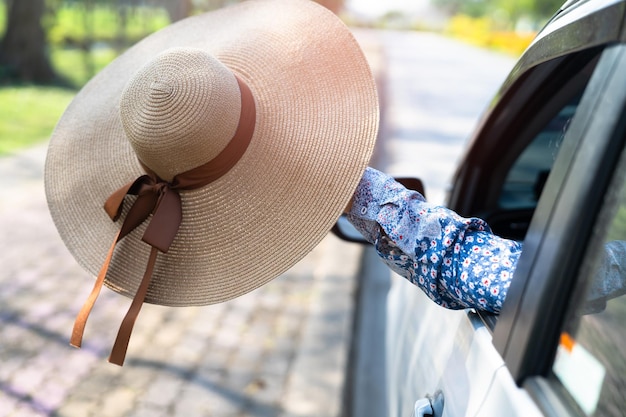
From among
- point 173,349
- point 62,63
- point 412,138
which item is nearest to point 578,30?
point 173,349

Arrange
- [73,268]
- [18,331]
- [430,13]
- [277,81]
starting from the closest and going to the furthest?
[277,81] < [18,331] < [73,268] < [430,13]

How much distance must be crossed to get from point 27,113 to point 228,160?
9.33 m

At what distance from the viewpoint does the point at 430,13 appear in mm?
112938

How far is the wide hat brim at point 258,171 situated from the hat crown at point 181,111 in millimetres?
110

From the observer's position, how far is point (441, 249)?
4.84ft

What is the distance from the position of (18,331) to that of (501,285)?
3.16 metres

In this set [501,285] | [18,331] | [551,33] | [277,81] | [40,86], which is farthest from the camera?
[40,86]

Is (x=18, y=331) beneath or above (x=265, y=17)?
beneath

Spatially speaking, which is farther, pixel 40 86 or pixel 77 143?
pixel 40 86

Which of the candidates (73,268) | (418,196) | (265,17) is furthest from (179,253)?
(73,268)

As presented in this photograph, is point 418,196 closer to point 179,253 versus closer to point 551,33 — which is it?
point 551,33

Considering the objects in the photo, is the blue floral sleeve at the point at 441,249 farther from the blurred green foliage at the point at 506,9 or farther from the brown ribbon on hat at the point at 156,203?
the blurred green foliage at the point at 506,9

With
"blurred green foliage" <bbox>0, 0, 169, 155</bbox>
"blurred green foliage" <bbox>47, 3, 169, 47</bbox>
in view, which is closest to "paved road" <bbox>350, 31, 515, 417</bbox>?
"blurred green foliage" <bbox>0, 0, 169, 155</bbox>

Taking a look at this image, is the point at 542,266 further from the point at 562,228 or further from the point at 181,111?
the point at 181,111
